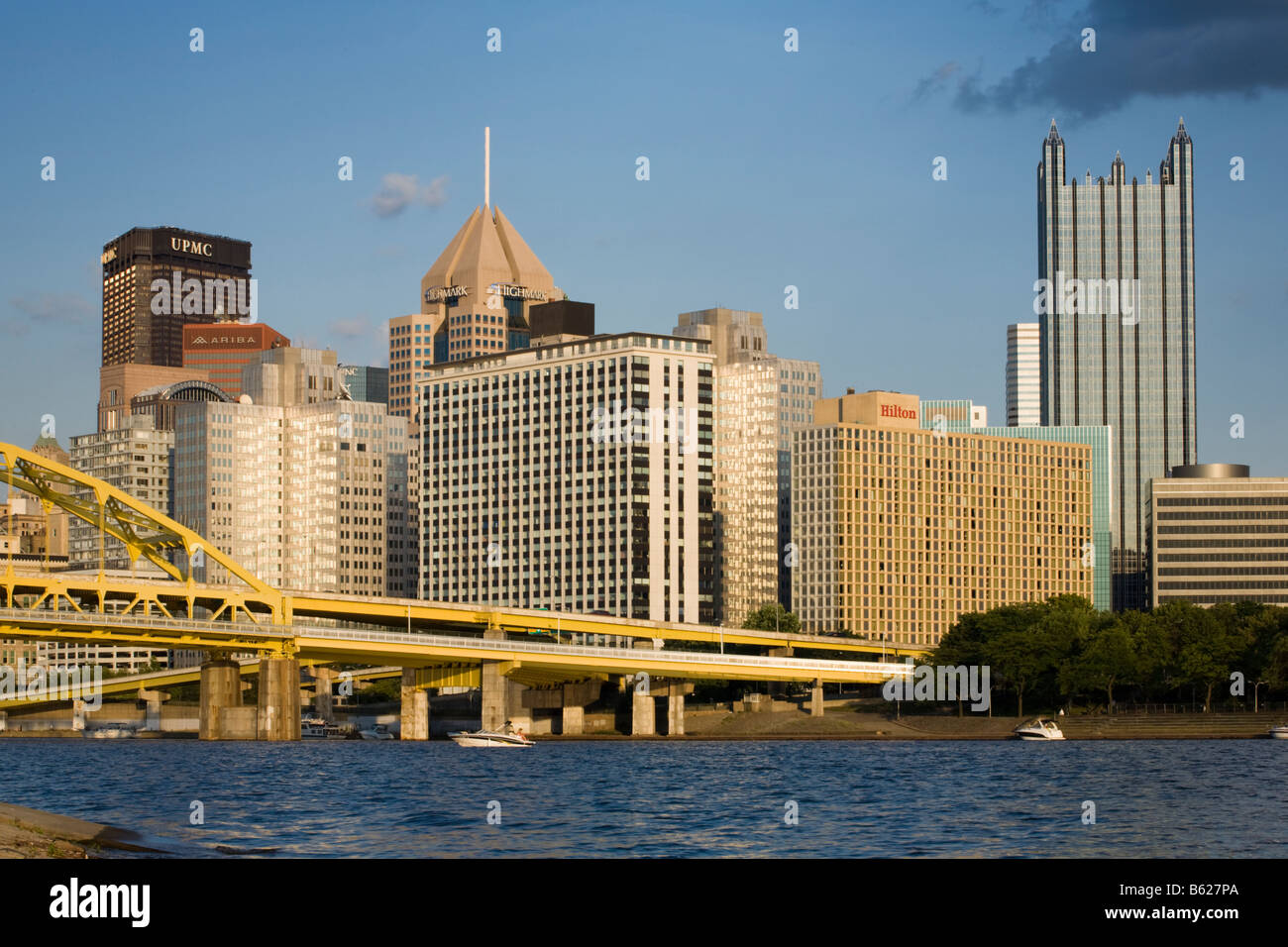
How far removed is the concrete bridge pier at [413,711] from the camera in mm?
192625

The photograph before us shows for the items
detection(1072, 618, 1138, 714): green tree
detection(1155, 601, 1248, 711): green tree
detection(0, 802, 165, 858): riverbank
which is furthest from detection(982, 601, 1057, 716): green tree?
detection(0, 802, 165, 858): riverbank

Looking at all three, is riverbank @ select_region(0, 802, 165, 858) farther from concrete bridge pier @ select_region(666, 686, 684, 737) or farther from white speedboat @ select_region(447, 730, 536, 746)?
concrete bridge pier @ select_region(666, 686, 684, 737)

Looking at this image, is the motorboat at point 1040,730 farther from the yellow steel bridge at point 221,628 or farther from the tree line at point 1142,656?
the yellow steel bridge at point 221,628

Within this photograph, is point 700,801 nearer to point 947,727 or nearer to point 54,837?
point 54,837

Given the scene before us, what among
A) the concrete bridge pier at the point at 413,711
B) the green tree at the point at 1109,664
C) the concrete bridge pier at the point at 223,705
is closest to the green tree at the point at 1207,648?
the green tree at the point at 1109,664

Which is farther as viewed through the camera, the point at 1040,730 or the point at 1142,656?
the point at 1142,656

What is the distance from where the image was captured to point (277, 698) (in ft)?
561

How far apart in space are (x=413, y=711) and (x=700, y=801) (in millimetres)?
120299

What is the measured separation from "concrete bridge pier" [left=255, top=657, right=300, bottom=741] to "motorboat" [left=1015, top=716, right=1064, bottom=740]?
68473 millimetres

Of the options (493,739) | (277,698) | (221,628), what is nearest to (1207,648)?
(493,739)

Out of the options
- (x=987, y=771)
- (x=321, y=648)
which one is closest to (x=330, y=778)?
(x=987, y=771)
